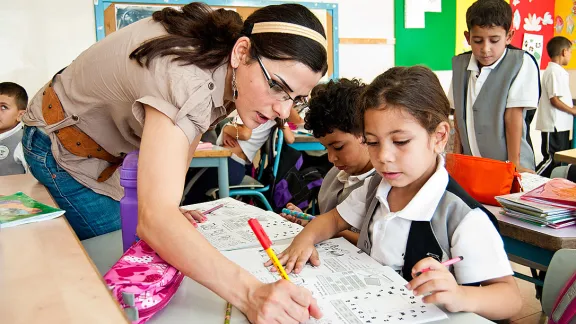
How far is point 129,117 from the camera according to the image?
3.53 feet

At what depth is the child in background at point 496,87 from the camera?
234cm

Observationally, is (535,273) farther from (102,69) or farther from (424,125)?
(102,69)

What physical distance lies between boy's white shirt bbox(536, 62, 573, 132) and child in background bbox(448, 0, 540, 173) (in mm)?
2568

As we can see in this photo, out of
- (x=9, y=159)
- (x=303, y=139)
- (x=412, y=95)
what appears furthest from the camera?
(x=303, y=139)

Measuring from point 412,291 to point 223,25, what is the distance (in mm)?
630

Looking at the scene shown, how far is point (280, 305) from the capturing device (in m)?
0.74

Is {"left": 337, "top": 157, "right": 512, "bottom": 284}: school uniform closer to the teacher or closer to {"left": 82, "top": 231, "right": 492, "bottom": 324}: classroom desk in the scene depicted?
{"left": 82, "top": 231, "right": 492, "bottom": 324}: classroom desk

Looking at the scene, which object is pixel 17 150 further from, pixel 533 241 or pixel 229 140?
pixel 533 241

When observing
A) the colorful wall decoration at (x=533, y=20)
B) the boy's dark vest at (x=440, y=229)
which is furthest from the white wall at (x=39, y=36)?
the colorful wall decoration at (x=533, y=20)

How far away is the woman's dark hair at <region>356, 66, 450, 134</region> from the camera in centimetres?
109

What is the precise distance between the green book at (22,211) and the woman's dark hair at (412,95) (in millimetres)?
705

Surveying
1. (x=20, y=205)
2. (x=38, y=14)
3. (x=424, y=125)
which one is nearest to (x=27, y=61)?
(x=38, y=14)

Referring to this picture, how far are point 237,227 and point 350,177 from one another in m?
0.40

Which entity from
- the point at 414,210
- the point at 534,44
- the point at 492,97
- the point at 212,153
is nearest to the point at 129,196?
Answer: the point at 414,210
